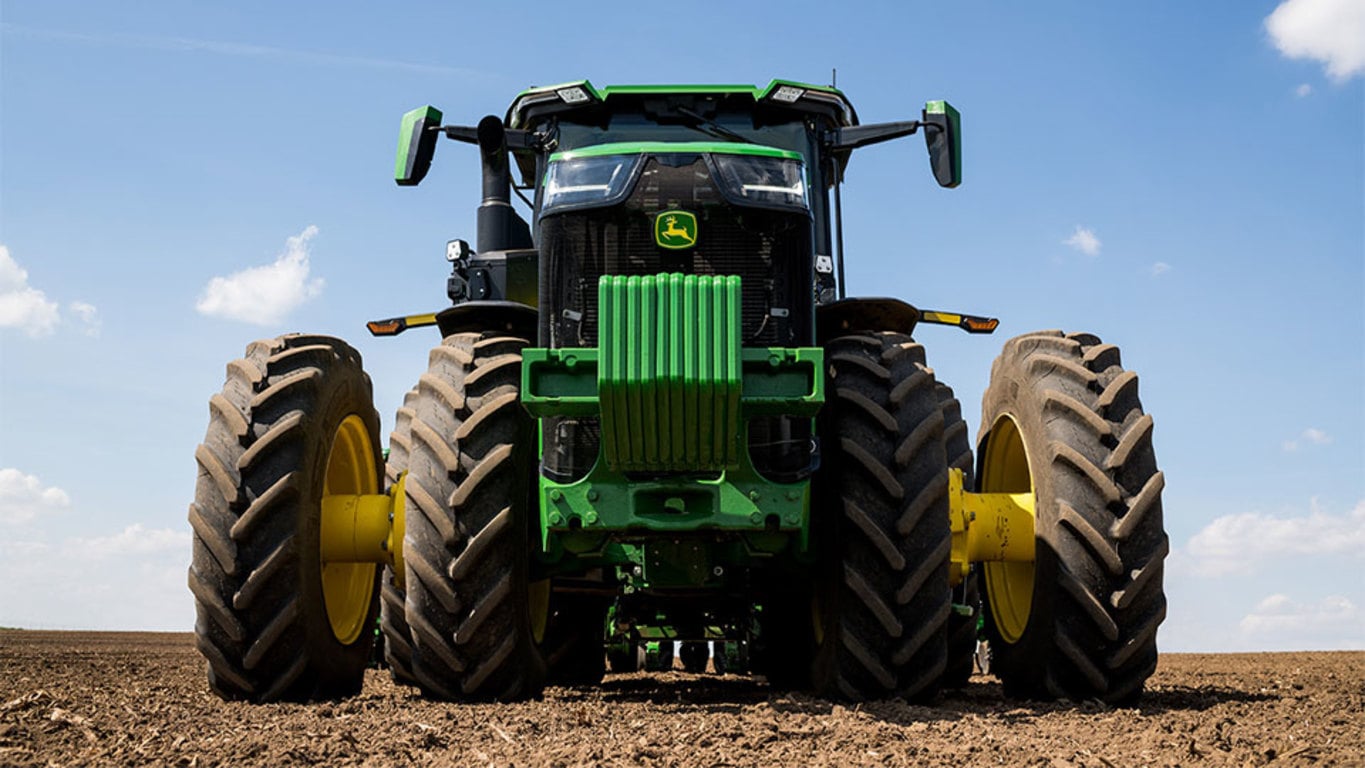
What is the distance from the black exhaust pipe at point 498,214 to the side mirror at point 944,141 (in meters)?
2.47

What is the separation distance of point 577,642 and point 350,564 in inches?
93.7

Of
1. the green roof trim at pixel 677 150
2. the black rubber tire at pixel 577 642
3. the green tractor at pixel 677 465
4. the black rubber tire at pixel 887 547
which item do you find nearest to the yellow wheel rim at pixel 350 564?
the green tractor at pixel 677 465

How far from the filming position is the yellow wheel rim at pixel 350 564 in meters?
7.93

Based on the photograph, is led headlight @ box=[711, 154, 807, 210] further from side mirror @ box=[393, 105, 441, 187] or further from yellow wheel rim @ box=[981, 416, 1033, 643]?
yellow wheel rim @ box=[981, 416, 1033, 643]

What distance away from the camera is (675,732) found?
5.43m

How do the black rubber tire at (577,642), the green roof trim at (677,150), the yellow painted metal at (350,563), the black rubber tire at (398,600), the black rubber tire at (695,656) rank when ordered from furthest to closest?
the black rubber tire at (695,656) < the black rubber tire at (577,642) < the yellow painted metal at (350,563) < the black rubber tire at (398,600) < the green roof trim at (677,150)

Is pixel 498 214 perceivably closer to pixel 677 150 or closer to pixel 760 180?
pixel 677 150

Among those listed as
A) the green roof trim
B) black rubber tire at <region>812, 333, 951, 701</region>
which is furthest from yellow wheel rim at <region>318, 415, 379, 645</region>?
black rubber tire at <region>812, 333, 951, 701</region>

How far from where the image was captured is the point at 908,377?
6.64 meters

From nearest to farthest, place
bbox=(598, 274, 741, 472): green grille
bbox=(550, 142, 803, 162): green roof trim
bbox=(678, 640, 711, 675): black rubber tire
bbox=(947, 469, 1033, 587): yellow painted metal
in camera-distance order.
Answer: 1. bbox=(598, 274, 741, 472): green grille
2. bbox=(550, 142, 803, 162): green roof trim
3. bbox=(947, 469, 1033, 587): yellow painted metal
4. bbox=(678, 640, 711, 675): black rubber tire

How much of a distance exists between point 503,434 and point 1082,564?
3.01 meters

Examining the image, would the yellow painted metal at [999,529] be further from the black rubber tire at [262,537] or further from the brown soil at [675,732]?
the black rubber tire at [262,537]

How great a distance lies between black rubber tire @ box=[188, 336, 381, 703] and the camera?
670 cm

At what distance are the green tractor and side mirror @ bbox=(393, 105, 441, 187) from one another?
17 mm
